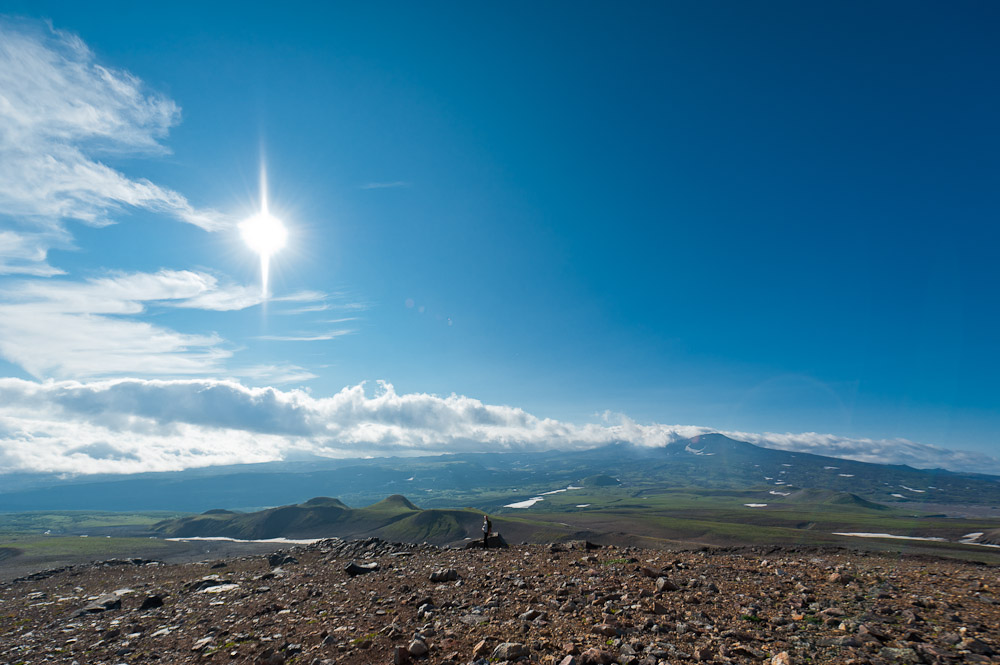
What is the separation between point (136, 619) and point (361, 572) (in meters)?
9.61

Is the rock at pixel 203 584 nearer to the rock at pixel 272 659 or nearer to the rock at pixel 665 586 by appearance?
the rock at pixel 272 659

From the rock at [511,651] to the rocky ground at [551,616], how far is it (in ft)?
0.09

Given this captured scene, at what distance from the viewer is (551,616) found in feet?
37.8

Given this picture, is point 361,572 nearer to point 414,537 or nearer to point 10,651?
point 10,651

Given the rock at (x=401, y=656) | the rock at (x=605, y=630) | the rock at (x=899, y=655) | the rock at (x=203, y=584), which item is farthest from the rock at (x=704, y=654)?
the rock at (x=203, y=584)

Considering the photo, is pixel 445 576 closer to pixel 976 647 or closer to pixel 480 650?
pixel 480 650

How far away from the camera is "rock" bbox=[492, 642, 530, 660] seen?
906 cm

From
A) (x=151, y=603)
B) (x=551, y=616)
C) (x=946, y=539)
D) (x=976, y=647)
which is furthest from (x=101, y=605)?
(x=946, y=539)

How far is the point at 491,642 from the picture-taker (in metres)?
10.1

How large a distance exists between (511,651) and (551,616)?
9.00 feet

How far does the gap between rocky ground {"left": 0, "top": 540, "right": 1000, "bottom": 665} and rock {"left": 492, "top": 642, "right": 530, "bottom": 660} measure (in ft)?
0.09

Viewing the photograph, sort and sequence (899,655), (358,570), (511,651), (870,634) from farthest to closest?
(358,570)
(870,634)
(511,651)
(899,655)

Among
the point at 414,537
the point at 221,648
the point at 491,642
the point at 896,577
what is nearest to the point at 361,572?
the point at 221,648

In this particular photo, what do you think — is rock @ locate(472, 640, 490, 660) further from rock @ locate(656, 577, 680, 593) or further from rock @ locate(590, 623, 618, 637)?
rock @ locate(656, 577, 680, 593)
